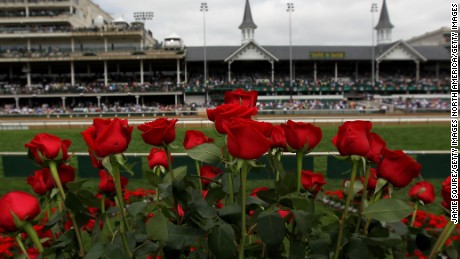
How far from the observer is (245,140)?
1.52 m

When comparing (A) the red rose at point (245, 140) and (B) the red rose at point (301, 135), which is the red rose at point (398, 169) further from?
(A) the red rose at point (245, 140)

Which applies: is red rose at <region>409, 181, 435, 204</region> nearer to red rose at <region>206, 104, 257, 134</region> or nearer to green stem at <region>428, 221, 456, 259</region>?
green stem at <region>428, 221, 456, 259</region>

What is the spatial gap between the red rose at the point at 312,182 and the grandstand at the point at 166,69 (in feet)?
129

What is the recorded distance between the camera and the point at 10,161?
1223cm

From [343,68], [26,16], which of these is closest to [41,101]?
[26,16]

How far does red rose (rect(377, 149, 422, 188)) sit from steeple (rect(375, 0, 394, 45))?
64723 mm

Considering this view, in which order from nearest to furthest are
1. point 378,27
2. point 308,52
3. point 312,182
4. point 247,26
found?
point 312,182 → point 308,52 → point 247,26 → point 378,27

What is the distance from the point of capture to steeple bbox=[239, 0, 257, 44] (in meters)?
57.7

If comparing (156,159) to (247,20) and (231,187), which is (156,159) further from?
(247,20)

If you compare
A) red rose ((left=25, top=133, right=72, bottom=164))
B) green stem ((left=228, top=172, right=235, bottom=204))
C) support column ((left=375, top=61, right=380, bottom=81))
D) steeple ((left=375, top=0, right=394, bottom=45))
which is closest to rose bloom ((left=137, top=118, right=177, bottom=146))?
green stem ((left=228, top=172, right=235, bottom=204))

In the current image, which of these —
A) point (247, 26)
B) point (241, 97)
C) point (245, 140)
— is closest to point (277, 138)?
point (241, 97)

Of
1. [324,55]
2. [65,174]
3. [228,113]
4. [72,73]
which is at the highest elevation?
[324,55]

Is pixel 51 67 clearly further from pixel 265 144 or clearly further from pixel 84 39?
pixel 265 144

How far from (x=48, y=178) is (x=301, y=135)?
1.31 metres
